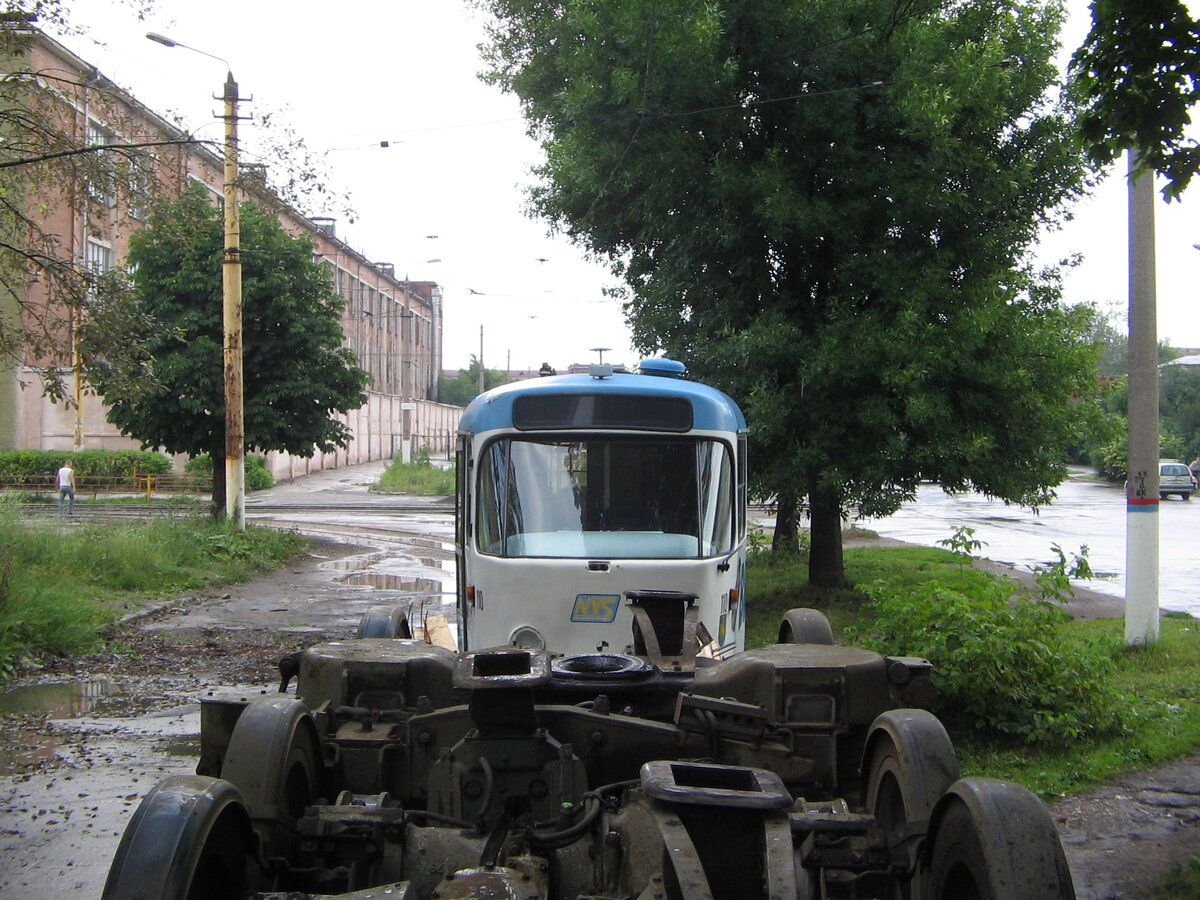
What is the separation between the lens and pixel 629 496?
24.0 feet

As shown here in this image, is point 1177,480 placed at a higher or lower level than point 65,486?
lower

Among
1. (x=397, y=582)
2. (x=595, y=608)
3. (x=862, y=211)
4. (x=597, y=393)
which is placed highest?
(x=862, y=211)

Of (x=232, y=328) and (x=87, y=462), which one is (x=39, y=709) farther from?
(x=87, y=462)

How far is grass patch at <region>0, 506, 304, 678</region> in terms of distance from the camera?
11.6 m

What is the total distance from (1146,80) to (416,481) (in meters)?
43.9

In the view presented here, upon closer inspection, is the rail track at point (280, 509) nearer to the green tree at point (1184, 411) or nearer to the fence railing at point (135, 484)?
the fence railing at point (135, 484)

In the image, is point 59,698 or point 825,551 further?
point 825,551

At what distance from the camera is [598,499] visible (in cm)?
727

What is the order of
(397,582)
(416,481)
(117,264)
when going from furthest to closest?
1. (416,481)
2. (117,264)
3. (397,582)

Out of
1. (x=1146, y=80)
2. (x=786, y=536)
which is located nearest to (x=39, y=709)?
(x=1146, y=80)

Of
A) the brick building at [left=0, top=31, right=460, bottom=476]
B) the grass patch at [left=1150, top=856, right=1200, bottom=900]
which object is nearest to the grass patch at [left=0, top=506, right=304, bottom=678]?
the brick building at [left=0, top=31, right=460, bottom=476]

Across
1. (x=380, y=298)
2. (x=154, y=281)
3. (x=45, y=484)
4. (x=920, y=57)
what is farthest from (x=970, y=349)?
(x=380, y=298)

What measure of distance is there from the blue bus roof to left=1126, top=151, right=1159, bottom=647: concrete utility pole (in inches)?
181

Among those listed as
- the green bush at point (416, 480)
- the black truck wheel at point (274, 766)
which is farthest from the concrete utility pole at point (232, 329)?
the green bush at point (416, 480)
